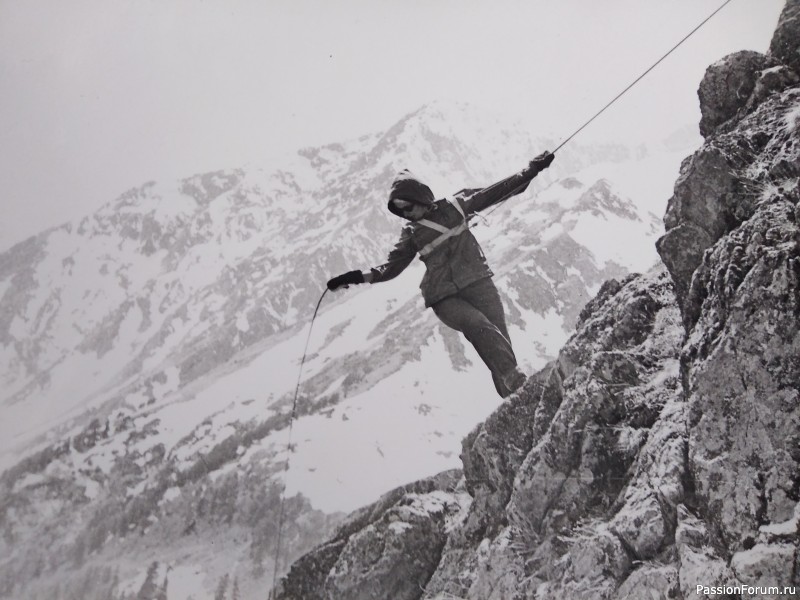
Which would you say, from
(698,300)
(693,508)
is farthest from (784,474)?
(698,300)

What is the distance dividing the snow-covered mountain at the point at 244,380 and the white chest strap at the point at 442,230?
49cm

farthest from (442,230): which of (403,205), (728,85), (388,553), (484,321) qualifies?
(388,553)

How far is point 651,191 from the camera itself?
95.4m

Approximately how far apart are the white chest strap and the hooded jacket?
11 millimetres

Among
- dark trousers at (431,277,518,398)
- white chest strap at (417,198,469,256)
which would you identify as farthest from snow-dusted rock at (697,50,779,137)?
dark trousers at (431,277,518,398)

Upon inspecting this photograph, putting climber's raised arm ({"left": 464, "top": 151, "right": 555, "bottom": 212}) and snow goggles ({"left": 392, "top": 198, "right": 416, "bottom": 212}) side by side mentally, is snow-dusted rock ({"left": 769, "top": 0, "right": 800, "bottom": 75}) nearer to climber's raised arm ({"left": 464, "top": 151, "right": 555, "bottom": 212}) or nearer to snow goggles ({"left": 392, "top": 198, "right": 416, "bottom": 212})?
climber's raised arm ({"left": 464, "top": 151, "right": 555, "bottom": 212})

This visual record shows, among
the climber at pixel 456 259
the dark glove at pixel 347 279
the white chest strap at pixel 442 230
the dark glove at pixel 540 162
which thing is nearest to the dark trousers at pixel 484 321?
the climber at pixel 456 259

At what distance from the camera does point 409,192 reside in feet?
19.5

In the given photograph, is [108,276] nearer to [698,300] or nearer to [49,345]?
[49,345]

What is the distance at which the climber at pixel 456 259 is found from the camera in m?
6.02

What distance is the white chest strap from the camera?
6148mm

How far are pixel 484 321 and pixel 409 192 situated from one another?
1598mm

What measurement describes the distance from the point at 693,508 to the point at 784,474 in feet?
2.28

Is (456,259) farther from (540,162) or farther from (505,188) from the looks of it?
(540,162)
